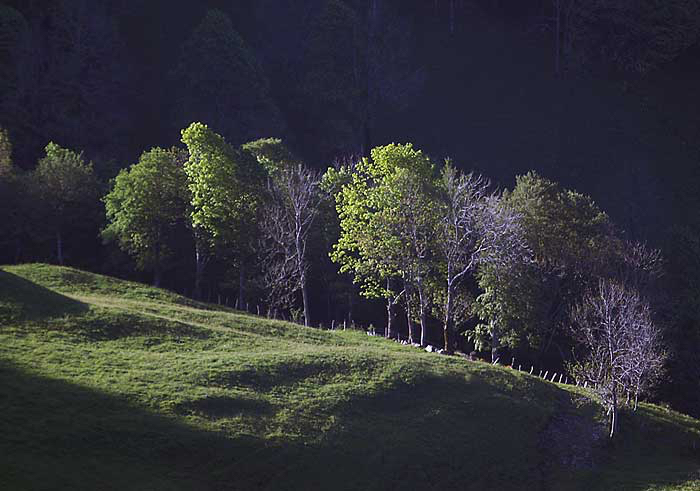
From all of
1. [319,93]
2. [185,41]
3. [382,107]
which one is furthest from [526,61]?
[185,41]

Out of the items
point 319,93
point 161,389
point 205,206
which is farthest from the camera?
point 319,93

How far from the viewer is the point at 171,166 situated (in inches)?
2943

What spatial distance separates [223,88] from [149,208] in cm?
3479

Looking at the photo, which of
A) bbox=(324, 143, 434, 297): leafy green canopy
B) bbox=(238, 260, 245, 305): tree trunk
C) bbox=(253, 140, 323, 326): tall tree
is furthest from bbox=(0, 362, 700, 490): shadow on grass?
bbox=(238, 260, 245, 305): tree trunk

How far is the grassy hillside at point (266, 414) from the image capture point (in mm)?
40188

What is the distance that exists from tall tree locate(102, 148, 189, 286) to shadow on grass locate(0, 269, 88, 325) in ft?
56.8

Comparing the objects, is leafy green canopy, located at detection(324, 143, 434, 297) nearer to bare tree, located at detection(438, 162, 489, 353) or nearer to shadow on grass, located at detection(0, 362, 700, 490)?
bare tree, located at detection(438, 162, 489, 353)

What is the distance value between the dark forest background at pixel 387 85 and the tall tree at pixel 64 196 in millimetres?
16765

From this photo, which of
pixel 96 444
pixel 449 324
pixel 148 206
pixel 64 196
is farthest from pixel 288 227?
pixel 96 444

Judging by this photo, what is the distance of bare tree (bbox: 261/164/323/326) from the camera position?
236ft

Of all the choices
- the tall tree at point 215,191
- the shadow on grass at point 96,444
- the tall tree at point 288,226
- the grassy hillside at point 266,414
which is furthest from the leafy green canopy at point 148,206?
the shadow on grass at point 96,444

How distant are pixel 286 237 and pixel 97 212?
17.7m

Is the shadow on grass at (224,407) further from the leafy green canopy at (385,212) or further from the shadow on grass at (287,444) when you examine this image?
the leafy green canopy at (385,212)

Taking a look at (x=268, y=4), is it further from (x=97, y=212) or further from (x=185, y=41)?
(x=97, y=212)
